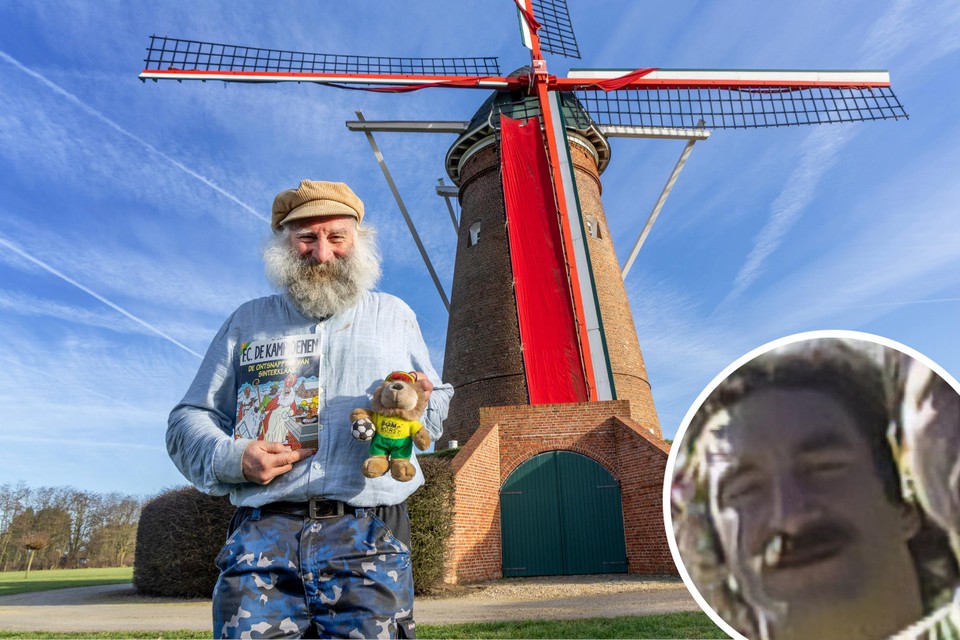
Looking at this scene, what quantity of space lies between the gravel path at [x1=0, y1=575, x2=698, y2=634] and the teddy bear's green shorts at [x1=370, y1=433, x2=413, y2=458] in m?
5.94

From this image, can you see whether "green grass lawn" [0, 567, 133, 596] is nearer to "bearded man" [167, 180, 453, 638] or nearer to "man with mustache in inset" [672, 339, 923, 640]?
"bearded man" [167, 180, 453, 638]

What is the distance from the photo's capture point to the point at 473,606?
28.1 feet

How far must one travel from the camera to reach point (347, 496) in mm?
1820

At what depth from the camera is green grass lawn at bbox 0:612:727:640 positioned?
234 inches

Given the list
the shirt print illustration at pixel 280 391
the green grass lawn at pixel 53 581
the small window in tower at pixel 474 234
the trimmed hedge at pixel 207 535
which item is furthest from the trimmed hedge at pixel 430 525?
the green grass lawn at pixel 53 581

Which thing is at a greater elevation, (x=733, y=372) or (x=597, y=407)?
(x=597, y=407)

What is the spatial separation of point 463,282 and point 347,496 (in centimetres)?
1479

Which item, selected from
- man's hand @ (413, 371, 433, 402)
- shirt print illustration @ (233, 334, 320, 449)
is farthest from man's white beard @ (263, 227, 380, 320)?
man's hand @ (413, 371, 433, 402)

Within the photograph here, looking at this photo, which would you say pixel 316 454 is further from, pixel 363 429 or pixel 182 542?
pixel 182 542

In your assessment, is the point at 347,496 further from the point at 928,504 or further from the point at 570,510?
the point at 570,510

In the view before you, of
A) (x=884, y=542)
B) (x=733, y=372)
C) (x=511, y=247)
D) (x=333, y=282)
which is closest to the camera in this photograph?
(x=884, y=542)

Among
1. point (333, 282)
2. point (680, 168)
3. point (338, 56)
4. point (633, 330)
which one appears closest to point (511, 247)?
point (633, 330)

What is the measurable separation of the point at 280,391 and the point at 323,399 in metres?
0.13

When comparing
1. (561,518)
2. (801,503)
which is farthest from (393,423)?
(561,518)
